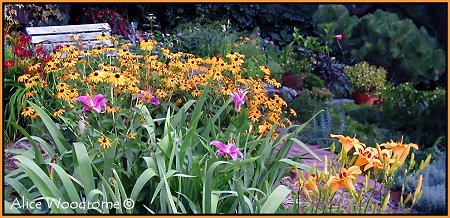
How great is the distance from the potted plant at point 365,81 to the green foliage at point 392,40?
3092mm

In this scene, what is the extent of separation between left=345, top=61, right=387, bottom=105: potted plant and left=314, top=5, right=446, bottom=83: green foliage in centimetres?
309

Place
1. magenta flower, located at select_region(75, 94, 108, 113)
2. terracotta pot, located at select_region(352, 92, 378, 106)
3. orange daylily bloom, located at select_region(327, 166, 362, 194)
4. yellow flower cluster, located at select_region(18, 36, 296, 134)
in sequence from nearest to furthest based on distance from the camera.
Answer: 1. orange daylily bloom, located at select_region(327, 166, 362, 194)
2. magenta flower, located at select_region(75, 94, 108, 113)
3. yellow flower cluster, located at select_region(18, 36, 296, 134)
4. terracotta pot, located at select_region(352, 92, 378, 106)

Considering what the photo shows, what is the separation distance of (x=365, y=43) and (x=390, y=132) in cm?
56

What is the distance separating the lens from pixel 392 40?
372cm

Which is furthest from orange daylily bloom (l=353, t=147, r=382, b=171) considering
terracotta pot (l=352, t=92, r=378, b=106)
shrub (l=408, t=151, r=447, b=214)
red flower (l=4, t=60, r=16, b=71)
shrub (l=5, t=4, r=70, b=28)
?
shrub (l=5, t=4, r=70, b=28)

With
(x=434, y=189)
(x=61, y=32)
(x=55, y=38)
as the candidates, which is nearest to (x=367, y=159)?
(x=434, y=189)

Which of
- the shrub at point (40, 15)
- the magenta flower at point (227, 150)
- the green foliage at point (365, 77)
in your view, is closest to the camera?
the magenta flower at point (227, 150)

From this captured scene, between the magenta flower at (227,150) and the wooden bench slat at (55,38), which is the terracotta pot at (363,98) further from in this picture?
the magenta flower at (227,150)

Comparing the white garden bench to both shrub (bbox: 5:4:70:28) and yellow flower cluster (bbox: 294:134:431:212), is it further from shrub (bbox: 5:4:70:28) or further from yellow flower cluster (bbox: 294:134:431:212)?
yellow flower cluster (bbox: 294:134:431:212)

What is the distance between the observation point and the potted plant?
718cm

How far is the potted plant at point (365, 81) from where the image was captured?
7.18 metres

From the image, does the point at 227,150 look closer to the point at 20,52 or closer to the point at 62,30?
the point at 20,52

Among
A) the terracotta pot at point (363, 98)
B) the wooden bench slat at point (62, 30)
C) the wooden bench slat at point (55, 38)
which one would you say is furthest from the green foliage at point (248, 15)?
the wooden bench slat at point (55, 38)

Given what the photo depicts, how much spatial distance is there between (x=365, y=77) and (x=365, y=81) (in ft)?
0.15
